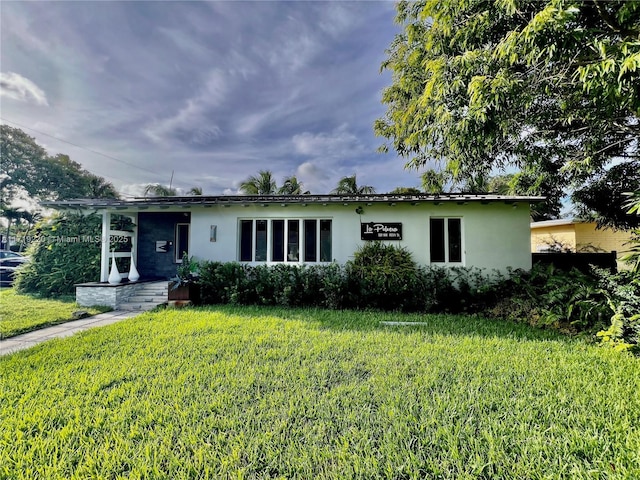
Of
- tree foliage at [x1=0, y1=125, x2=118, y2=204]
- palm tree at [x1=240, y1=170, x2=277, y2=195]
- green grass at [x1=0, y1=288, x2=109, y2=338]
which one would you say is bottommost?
green grass at [x1=0, y1=288, x2=109, y2=338]

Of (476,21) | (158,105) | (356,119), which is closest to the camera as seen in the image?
(476,21)

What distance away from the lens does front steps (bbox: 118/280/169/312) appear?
9.27m

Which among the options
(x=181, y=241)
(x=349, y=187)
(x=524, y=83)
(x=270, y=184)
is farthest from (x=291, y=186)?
(x=524, y=83)

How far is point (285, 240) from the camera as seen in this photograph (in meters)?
10.1

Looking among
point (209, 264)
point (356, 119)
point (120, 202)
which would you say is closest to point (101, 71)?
point (120, 202)

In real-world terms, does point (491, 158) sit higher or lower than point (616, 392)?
higher

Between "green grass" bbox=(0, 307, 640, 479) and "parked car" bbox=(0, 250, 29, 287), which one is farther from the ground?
"parked car" bbox=(0, 250, 29, 287)

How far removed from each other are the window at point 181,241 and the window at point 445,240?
9.90 metres

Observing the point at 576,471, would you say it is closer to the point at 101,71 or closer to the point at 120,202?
the point at 120,202

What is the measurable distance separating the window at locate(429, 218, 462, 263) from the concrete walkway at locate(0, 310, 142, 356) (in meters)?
9.87

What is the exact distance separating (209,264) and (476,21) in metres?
9.44

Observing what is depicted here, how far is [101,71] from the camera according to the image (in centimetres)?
928

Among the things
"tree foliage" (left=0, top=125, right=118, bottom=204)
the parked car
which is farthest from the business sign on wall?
"tree foliage" (left=0, top=125, right=118, bottom=204)

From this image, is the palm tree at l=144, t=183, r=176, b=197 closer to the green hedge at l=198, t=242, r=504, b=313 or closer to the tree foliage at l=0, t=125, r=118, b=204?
the tree foliage at l=0, t=125, r=118, b=204
